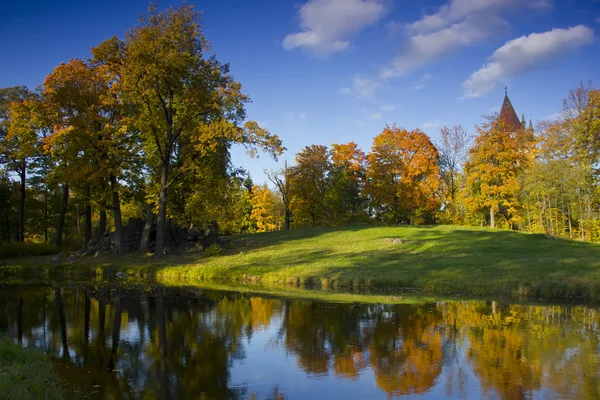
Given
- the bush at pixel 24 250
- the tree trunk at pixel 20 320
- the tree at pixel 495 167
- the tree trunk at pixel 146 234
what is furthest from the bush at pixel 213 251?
the tree at pixel 495 167

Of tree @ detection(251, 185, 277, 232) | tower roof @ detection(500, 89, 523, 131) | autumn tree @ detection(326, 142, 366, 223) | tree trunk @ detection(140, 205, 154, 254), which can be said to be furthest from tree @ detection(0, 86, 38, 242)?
tower roof @ detection(500, 89, 523, 131)

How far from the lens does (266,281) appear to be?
25125 millimetres

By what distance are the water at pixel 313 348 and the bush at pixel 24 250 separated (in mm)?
22162

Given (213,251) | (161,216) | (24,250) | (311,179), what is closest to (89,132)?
(161,216)

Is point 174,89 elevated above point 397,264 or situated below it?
above

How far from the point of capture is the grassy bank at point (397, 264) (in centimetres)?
2053

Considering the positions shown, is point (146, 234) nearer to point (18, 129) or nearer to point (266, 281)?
point (18, 129)

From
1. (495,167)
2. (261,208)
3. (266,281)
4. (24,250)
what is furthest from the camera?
(261,208)

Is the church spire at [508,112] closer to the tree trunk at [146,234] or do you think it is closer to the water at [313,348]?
the tree trunk at [146,234]

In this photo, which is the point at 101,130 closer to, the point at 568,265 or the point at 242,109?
the point at 242,109

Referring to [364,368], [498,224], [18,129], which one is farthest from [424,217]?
[364,368]

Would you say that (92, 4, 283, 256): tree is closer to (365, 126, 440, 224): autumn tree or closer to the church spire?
(365, 126, 440, 224): autumn tree

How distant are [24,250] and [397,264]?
30557 mm

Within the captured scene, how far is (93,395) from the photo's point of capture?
822cm
